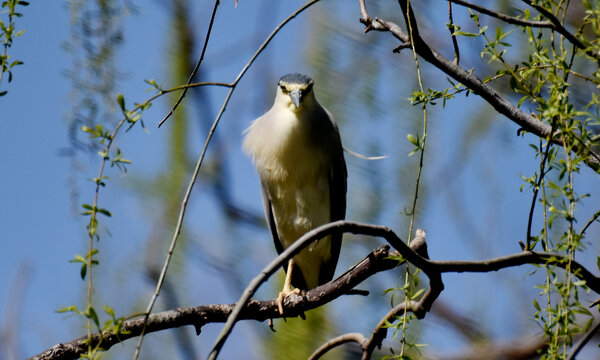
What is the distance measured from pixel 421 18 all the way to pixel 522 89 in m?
2.11

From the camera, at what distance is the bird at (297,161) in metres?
3.22

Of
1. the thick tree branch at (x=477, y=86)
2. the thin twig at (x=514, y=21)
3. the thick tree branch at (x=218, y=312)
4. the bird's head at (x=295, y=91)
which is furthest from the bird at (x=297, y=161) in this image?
the thin twig at (x=514, y=21)

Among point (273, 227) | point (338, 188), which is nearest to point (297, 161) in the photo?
point (338, 188)

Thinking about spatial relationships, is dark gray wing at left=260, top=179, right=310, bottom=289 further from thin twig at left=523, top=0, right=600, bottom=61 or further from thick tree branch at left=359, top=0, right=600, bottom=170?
thin twig at left=523, top=0, right=600, bottom=61

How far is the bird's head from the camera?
10.2ft

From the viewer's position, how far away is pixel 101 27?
86.8 inches

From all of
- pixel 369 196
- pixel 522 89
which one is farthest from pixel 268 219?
pixel 522 89

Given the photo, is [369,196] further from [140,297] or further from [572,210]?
[572,210]

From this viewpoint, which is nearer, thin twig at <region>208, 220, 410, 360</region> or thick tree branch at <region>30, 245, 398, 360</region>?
thin twig at <region>208, 220, 410, 360</region>

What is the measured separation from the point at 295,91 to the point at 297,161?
34cm

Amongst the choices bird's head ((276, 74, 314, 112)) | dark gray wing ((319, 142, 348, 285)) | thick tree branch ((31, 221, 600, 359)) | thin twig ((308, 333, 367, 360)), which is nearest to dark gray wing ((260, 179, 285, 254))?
dark gray wing ((319, 142, 348, 285))

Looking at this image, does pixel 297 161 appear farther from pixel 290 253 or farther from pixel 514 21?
pixel 290 253

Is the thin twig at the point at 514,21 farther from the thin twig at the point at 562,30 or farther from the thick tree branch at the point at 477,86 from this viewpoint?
the thick tree branch at the point at 477,86

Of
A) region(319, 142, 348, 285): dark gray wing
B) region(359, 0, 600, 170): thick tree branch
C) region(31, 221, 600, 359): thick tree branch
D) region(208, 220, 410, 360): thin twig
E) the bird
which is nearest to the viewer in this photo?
region(208, 220, 410, 360): thin twig
